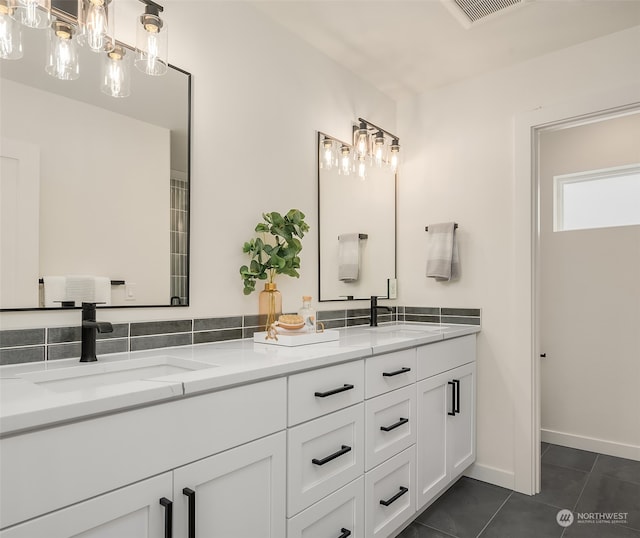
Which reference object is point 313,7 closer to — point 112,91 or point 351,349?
point 112,91

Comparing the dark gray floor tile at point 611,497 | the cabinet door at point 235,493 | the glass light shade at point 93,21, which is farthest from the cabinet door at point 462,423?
the glass light shade at point 93,21

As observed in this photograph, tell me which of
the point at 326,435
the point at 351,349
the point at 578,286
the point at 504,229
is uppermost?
the point at 504,229

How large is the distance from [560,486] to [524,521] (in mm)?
524

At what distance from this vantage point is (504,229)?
8.38 ft

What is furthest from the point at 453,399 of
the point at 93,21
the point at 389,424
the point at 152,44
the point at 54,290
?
the point at 93,21

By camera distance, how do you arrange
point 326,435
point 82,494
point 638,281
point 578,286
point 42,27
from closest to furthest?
1. point 82,494
2. point 42,27
3. point 326,435
4. point 638,281
5. point 578,286

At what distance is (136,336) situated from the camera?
5.17ft

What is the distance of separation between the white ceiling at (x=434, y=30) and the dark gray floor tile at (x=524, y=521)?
239cm

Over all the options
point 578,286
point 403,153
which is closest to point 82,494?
point 403,153

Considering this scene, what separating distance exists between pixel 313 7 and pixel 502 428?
2437 millimetres

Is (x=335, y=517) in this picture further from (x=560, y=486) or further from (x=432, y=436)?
(x=560, y=486)

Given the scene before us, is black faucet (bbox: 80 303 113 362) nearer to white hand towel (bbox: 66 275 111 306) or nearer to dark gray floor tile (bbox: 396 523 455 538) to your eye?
white hand towel (bbox: 66 275 111 306)

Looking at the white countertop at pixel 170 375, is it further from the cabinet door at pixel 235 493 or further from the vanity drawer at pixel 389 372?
the cabinet door at pixel 235 493

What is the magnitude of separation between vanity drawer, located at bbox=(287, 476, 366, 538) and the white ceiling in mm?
2045
